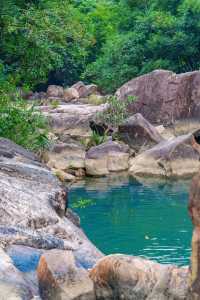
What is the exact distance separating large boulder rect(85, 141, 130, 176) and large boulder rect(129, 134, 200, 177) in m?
0.49

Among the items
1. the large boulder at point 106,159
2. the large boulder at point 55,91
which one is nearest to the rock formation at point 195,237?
the large boulder at point 106,159

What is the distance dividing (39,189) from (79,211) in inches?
287

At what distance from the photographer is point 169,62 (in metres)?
33.5

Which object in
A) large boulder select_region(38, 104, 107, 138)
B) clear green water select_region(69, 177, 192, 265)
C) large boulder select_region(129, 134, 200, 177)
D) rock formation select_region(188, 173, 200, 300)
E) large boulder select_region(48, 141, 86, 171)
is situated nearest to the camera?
rock formation select_region(188, 173, 200, 300)

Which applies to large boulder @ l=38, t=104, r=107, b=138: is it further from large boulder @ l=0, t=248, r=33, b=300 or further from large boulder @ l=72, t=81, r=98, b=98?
large boulder @ l=0, t=248, r=33, b=300

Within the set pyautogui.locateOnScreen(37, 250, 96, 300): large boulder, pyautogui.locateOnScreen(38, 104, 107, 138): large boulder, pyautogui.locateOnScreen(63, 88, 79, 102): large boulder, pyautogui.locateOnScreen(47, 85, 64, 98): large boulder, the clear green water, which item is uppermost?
pyautogui.locateOnScreen(37, 250, 96, 300): large boulder

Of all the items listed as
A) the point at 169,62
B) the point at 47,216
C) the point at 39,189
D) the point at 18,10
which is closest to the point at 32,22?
the point at 18,10

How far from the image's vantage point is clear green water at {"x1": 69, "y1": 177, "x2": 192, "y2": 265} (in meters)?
13.4

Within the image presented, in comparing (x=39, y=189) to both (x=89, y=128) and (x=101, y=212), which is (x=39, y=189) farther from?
(x=89, y=128)

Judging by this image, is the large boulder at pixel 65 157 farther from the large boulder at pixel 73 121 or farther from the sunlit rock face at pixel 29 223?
the sunlit rock face at pixel 29 223

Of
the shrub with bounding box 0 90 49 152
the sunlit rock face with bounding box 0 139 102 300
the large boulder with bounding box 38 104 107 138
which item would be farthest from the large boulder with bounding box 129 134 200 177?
the sunlit rock face with bounding box 0 139 102 300

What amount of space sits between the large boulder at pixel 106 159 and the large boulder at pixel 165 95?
15.8 ft

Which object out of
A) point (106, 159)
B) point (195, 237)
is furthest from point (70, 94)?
point (195, 237)

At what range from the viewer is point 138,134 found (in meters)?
24.0
